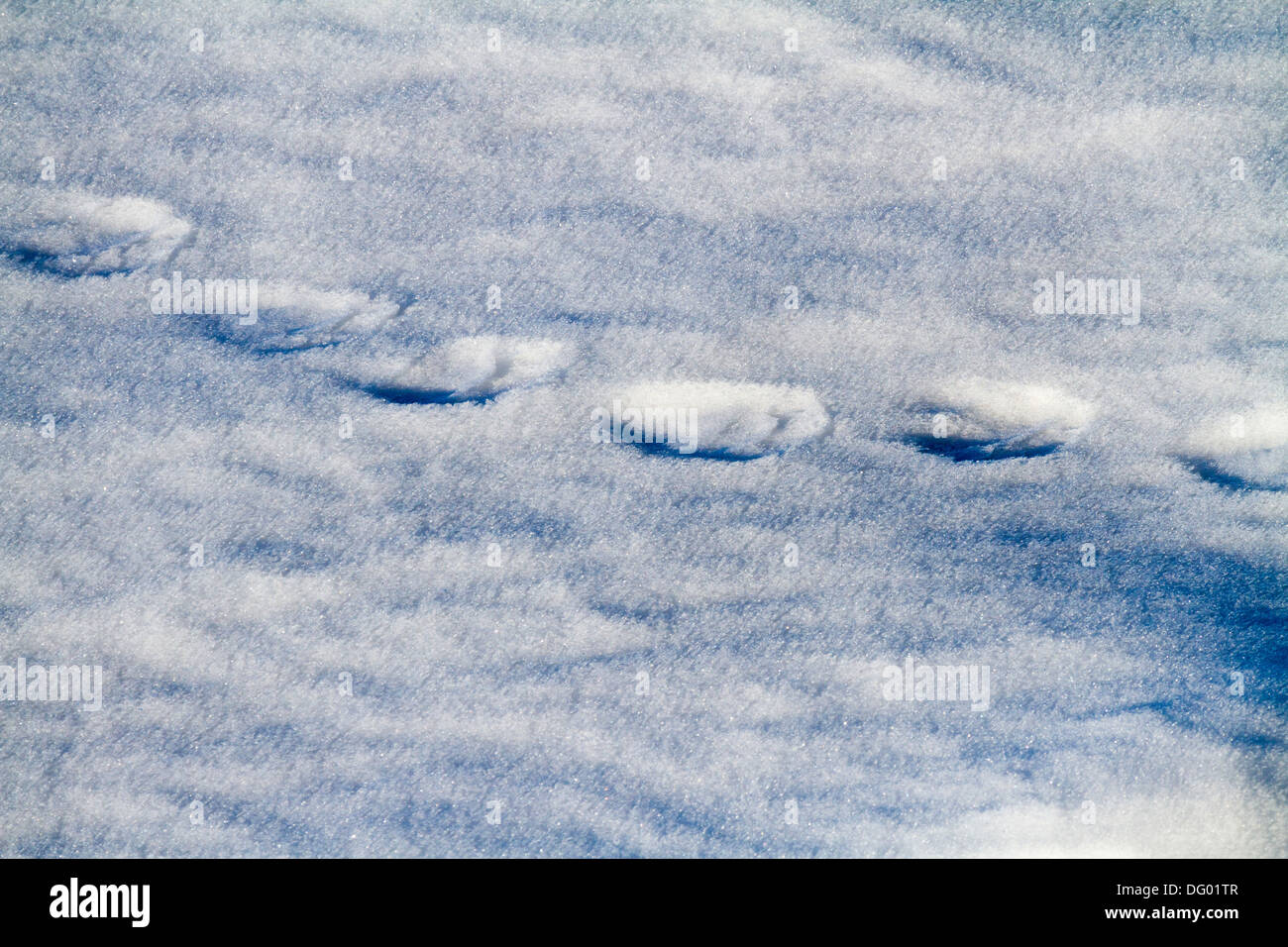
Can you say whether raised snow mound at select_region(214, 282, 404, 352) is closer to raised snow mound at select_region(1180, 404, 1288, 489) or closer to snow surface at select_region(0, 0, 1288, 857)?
snow surface at select_region(0, 0, 1288, 857)

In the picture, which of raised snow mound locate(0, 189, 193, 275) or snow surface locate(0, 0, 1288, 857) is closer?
snow surface locate(0, 0, 1288, 857)

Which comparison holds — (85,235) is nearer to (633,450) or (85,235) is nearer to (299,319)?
(299,319)

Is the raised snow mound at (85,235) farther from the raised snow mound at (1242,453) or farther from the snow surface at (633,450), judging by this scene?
the raised snow mound at (1242,453)

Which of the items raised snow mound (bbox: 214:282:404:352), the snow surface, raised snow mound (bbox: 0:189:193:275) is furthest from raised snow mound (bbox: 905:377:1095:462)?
raised snow mound (bbox: 0:189:193:275)

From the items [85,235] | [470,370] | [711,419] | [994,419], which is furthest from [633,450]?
[85,235]

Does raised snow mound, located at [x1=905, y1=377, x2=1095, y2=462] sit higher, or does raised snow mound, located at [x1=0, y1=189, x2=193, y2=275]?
raised snow mound, located at [x1=0, y1=189, x2=193, y2=275]

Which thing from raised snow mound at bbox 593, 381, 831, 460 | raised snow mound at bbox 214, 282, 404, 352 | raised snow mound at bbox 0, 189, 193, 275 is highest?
raised snow mound at bbox 0, 189, 193, 275

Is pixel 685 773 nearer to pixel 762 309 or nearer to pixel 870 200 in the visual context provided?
pixel 762 309
